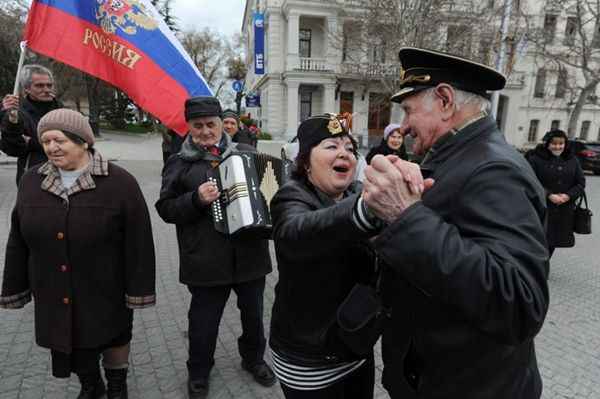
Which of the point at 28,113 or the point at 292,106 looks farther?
the point at 292,106

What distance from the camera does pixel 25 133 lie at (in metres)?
3.55

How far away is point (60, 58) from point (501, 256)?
3.81 m

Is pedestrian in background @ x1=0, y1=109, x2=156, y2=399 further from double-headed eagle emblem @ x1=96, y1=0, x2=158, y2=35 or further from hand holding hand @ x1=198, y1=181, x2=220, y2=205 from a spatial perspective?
double-headed eagle emblem @ x1=96, y1=0, x2=158, y2=35

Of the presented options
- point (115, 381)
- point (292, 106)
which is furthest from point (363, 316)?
point (292, 106)

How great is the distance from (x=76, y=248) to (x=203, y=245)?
0.81 meters

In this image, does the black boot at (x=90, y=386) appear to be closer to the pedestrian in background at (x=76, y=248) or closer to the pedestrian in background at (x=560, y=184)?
the pedestrian in background at (x=76, y=248)

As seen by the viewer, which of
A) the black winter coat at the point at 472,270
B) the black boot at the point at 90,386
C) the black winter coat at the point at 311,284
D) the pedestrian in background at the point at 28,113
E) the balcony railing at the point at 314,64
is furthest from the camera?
the balcony railing at the point at 314,64

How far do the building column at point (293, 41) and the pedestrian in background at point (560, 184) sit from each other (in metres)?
23.0

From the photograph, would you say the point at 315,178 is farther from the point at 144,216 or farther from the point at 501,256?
the point at 144,216

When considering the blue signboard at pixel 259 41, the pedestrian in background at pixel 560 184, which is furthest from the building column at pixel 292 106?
the pedestrian in background at pixel 560 184

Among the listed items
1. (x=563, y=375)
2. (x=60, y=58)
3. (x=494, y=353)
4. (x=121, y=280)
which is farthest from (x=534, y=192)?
(x=60, y=58)

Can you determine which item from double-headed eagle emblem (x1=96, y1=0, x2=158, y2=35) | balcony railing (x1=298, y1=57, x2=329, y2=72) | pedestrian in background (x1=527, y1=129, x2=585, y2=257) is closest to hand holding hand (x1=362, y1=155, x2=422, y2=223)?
double-headed eagle emblem (x1=96, y1=0, x2=158, y2=35)

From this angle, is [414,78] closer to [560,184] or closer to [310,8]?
[560,184]

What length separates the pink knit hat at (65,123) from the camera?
7.12 feet
